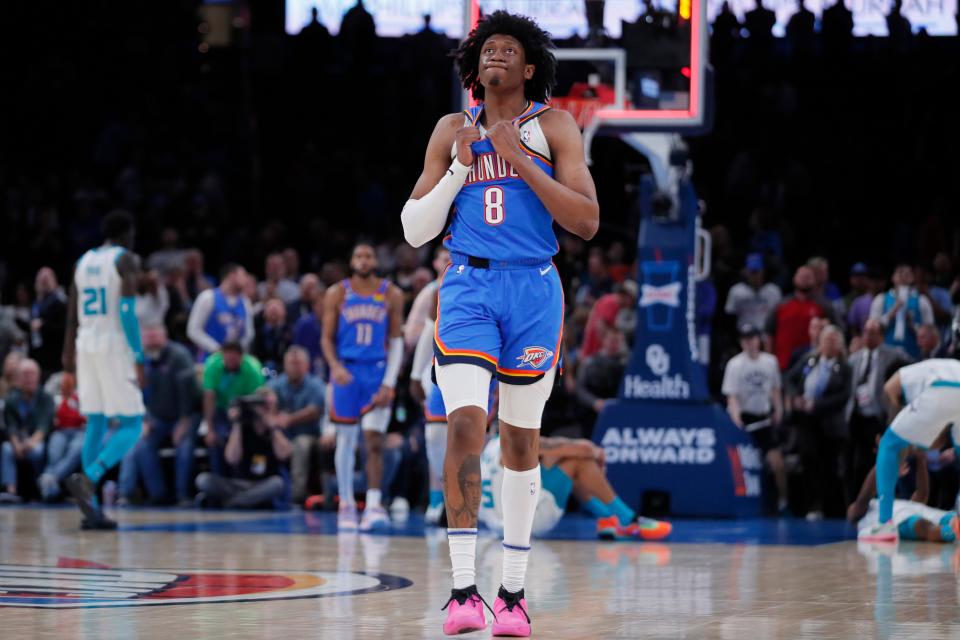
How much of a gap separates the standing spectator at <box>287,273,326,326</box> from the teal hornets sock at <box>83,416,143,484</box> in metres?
4.57

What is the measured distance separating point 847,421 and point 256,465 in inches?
214

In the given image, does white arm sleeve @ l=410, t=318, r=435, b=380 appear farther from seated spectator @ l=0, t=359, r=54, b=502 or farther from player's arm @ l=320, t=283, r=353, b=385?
seated spectator @ l=0, t=359, r=54, b=502

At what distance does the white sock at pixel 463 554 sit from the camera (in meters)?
5.65

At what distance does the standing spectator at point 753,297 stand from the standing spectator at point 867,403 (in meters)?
2.10

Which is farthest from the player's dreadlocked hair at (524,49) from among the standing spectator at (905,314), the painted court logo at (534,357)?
the standing spectator at (905,314)

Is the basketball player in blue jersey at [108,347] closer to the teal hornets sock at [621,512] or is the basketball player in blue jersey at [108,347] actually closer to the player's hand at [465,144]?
the teal hornets sock at [621,512]

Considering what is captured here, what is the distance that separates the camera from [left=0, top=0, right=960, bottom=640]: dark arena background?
7.23m

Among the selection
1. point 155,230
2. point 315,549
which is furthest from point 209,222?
point 315,549

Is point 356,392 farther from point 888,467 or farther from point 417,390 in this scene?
point 888,467

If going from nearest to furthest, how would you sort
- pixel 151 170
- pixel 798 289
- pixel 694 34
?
pixel 694 34, pixel 798 289, pixel 151 170

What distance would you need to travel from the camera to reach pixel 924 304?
45.4 feet

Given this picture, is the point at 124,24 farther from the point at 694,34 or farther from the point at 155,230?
the point at 694,34

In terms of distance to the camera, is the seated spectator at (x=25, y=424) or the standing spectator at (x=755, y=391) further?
the seated spectator at (x=25, y=424)

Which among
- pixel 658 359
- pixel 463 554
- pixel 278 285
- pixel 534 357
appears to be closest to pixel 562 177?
pixel 534 357
